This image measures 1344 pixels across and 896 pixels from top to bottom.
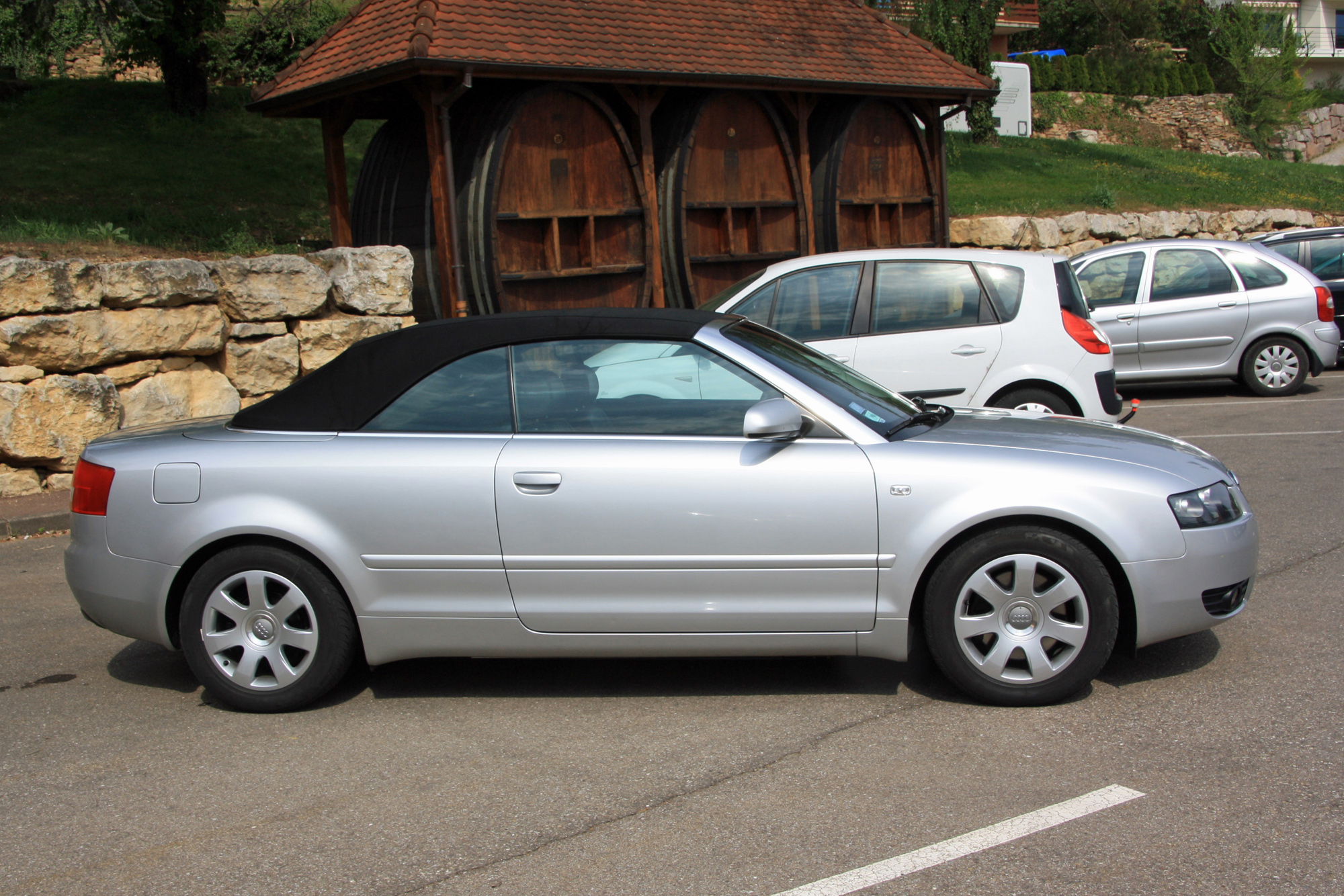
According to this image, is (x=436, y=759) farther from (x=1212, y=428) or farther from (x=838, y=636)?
(x=1212, y=428)

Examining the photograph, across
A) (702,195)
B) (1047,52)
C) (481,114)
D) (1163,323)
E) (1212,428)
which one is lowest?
(1212,428)

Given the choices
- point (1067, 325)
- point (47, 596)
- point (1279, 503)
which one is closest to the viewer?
point (47, 596)

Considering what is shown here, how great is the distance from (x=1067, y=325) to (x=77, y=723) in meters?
6.21

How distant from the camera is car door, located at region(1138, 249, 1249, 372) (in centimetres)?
1147

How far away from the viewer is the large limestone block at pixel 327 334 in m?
9.68

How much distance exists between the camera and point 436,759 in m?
3.85

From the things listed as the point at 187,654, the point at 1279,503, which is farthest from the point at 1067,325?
the point at 187,654

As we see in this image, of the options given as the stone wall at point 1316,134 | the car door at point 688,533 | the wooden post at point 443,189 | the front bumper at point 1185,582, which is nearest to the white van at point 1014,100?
the stone wall at point 1316,134

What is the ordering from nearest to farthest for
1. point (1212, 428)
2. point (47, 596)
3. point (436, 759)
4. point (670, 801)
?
point (670, 801) → point (436, 759) → point (47, 596) → point (1212, 428)

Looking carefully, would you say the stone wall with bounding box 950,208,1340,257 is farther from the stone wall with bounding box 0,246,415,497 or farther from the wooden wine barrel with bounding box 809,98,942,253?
the stone wall with bounding box 0,246,415,497

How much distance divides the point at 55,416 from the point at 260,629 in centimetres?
499

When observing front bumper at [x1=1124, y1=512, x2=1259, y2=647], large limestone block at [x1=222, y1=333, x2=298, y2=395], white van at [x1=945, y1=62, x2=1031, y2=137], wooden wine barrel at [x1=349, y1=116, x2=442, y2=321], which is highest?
white van at [x1=945, y1=62, x2=1031, y2=137]

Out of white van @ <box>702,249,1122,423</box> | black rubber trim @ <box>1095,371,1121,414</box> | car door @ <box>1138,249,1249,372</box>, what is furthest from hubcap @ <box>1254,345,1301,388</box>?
black rubber trim @ <box>1095,371,1121,414</box>

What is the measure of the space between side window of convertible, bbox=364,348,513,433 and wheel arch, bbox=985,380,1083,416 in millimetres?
4398
